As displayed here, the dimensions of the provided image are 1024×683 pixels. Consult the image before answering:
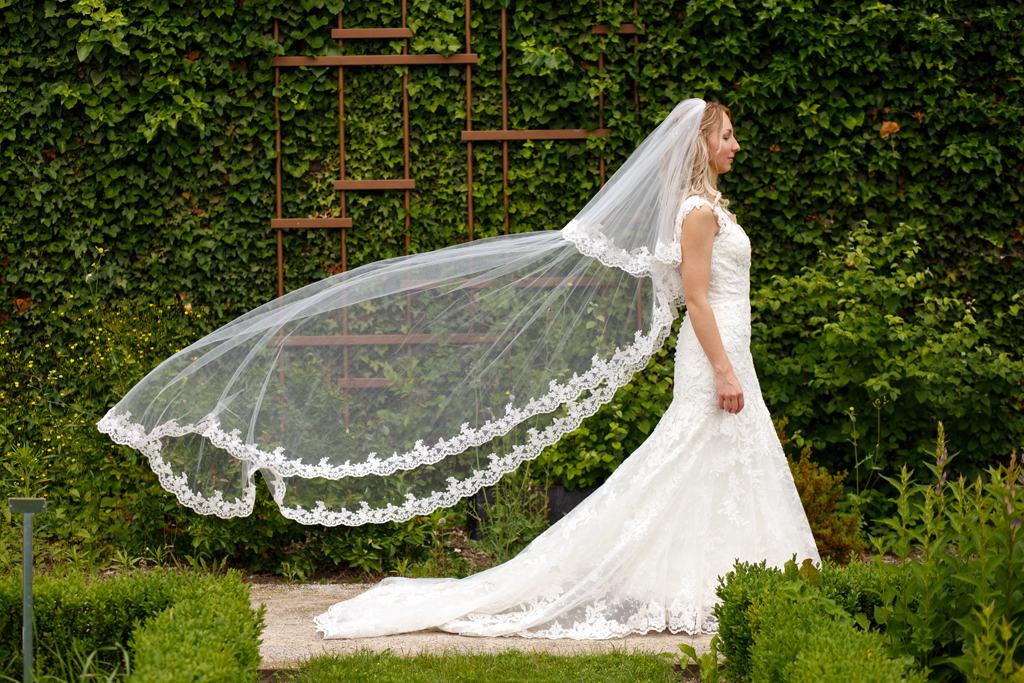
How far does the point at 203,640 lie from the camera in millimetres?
2121

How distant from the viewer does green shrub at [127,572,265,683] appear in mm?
1945

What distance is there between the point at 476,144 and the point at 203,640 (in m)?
3.84

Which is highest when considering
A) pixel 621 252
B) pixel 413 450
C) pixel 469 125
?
pixel 469 125

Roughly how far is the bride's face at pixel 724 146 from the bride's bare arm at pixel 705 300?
0.25 meters

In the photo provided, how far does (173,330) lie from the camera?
17.0ft

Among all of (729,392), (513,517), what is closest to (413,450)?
(513,517)

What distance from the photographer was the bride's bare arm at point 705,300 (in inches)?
135

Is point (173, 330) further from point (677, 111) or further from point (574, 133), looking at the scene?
point (677, 111)

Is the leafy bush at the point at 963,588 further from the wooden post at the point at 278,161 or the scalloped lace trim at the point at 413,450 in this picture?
the wooden post at the point at 278,161

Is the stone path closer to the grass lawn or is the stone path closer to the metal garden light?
the grass lawn

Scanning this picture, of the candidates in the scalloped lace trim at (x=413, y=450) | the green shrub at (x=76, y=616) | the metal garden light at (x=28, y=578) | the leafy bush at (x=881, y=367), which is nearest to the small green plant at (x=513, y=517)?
the scalloped lace trim at (x=413, y=450)

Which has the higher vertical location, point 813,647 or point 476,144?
point 476,144

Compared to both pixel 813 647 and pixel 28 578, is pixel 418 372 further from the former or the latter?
pixel 813 647

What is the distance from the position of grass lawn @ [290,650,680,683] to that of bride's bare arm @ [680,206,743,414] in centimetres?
106
